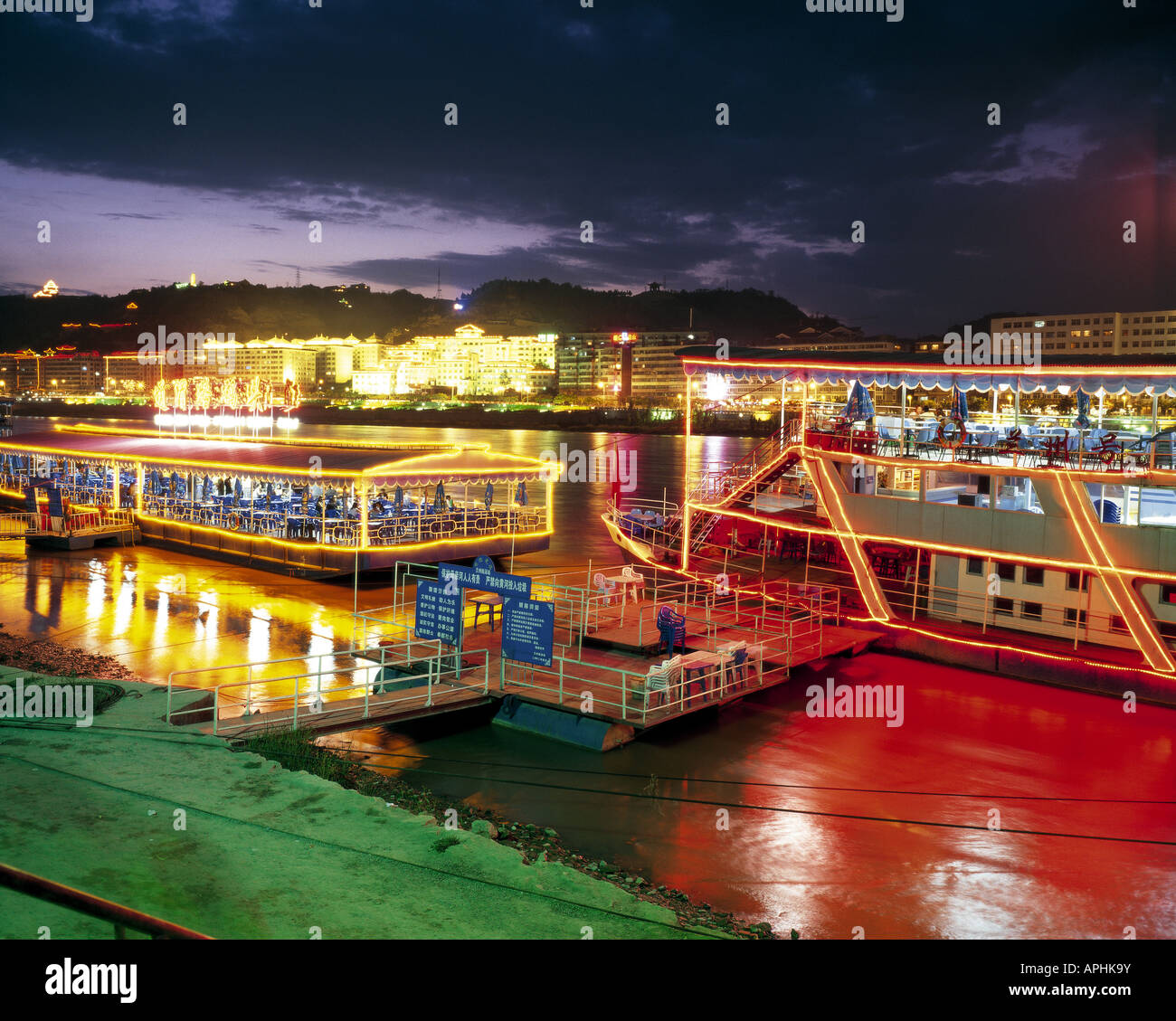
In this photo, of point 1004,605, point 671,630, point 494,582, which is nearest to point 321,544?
point 671,630

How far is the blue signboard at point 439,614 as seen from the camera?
15234 mm

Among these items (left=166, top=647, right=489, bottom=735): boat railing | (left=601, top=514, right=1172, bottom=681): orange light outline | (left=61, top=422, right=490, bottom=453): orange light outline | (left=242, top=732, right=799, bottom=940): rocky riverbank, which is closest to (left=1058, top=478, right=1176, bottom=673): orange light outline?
(left=601, top=514, right=1172, bottom=681): orange light outline

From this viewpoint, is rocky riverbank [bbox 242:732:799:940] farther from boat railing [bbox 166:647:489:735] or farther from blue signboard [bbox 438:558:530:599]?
blue signboard [bbox 438:558:530:599]

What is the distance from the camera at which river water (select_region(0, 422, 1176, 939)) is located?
1010 cm

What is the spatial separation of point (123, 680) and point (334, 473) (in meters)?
11.5

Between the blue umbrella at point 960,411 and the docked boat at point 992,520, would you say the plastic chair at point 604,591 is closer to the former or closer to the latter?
the docked boat at point 992,520

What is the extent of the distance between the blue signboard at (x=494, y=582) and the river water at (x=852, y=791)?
2.15m

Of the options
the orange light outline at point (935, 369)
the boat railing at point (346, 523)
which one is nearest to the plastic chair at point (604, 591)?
the orange light outline at point (935, 369)

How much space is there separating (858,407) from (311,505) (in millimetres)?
17838

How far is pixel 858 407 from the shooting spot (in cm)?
2275

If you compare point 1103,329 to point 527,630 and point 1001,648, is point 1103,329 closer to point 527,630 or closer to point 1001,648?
point 1001,648
